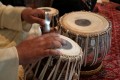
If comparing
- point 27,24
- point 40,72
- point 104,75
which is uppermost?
point 27,24

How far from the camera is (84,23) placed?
4.49 ft

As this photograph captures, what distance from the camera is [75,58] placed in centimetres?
100

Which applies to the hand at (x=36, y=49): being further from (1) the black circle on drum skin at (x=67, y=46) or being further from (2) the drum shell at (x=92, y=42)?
(2) the drum shell at (x=92, y=42)

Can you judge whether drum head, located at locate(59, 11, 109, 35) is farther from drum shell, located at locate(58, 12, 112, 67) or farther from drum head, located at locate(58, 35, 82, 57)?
drum head, located at locate(58, 35, 82, 57)

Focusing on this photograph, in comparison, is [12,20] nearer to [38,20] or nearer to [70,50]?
[38,20]

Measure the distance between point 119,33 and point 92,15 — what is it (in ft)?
2.47

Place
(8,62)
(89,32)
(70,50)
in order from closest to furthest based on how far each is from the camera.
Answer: (8,62) → (70,50) → (89,32)

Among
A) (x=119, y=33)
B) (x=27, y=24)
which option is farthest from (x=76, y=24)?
(x=119, y=33)

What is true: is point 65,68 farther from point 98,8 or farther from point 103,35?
point 98,8

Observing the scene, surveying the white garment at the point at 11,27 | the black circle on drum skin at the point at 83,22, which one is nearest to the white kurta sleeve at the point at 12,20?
the white garment at the point at 11,27

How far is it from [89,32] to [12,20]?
449mm

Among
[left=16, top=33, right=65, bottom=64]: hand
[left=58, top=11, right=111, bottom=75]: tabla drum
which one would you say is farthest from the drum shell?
[left=16, top=33, right=65, bottom=64]: hand

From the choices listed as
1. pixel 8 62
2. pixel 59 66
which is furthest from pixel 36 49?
pixel 59 66

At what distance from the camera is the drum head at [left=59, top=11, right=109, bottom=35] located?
1.30m
